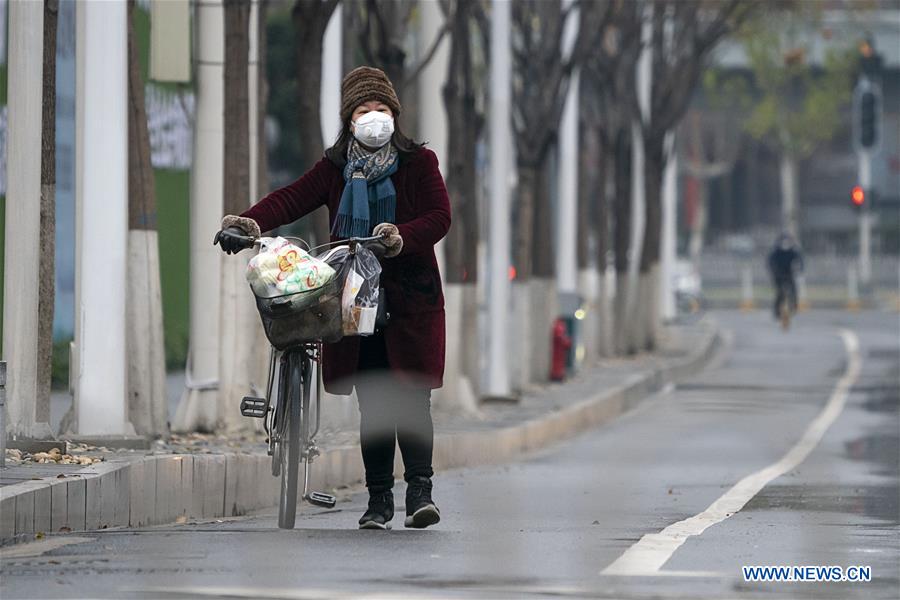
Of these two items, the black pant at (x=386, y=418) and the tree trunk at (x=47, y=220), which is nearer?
the black pant at (x=386, y=418)

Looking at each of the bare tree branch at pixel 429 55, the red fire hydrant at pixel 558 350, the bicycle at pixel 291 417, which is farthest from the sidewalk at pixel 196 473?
the red fire hydrant at pixel 558 350

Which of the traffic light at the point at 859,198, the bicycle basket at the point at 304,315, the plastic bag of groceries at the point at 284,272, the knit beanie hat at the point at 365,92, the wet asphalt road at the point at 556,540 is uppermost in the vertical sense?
the traffic light at the point at 859,198

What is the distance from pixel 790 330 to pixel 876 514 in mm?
30317

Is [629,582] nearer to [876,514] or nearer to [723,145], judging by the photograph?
[876,514]

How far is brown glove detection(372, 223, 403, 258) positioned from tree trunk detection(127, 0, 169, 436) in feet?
16.3

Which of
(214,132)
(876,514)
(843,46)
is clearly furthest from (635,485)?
(843,46)

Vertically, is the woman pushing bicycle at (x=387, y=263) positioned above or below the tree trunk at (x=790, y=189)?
below

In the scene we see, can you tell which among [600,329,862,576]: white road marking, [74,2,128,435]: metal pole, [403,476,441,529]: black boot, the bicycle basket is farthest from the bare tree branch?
the bicycle basket

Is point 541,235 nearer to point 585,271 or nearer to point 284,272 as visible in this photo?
point 585,271

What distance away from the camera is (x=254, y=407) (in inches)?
371

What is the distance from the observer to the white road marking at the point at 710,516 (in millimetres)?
7844

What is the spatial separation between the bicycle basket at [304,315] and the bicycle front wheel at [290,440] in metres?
0.27

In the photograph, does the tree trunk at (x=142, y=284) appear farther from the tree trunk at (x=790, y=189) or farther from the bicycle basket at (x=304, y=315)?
the tree trunk at (x=790, y=189)

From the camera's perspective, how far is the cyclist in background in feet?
139
